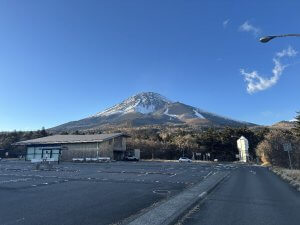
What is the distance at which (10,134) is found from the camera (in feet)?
341

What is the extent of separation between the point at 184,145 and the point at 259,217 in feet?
261

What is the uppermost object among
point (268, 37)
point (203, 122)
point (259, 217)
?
point (203, 122)

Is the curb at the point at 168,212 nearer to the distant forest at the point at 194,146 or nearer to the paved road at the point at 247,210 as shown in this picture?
the paved road at the point at 247,210

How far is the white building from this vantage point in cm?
8956

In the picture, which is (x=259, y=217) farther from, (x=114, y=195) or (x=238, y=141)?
(x=238, y=141)

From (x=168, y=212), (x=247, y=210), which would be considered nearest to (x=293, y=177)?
(x=247, y=210)

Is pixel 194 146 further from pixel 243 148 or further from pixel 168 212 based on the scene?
pixel 168 212

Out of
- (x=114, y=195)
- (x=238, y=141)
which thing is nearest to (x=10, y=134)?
(x=238, y=141)

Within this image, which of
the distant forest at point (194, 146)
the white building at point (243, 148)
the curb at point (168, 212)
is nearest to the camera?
the curb at point (168, 212)

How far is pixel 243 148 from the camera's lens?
9025 centimetres

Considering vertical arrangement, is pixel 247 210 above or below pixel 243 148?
below

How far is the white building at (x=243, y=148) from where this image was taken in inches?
3526

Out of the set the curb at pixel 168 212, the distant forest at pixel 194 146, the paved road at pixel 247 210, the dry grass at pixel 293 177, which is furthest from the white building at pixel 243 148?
the curb at pixel 168 212

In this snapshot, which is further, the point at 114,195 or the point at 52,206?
the point at 114,195
